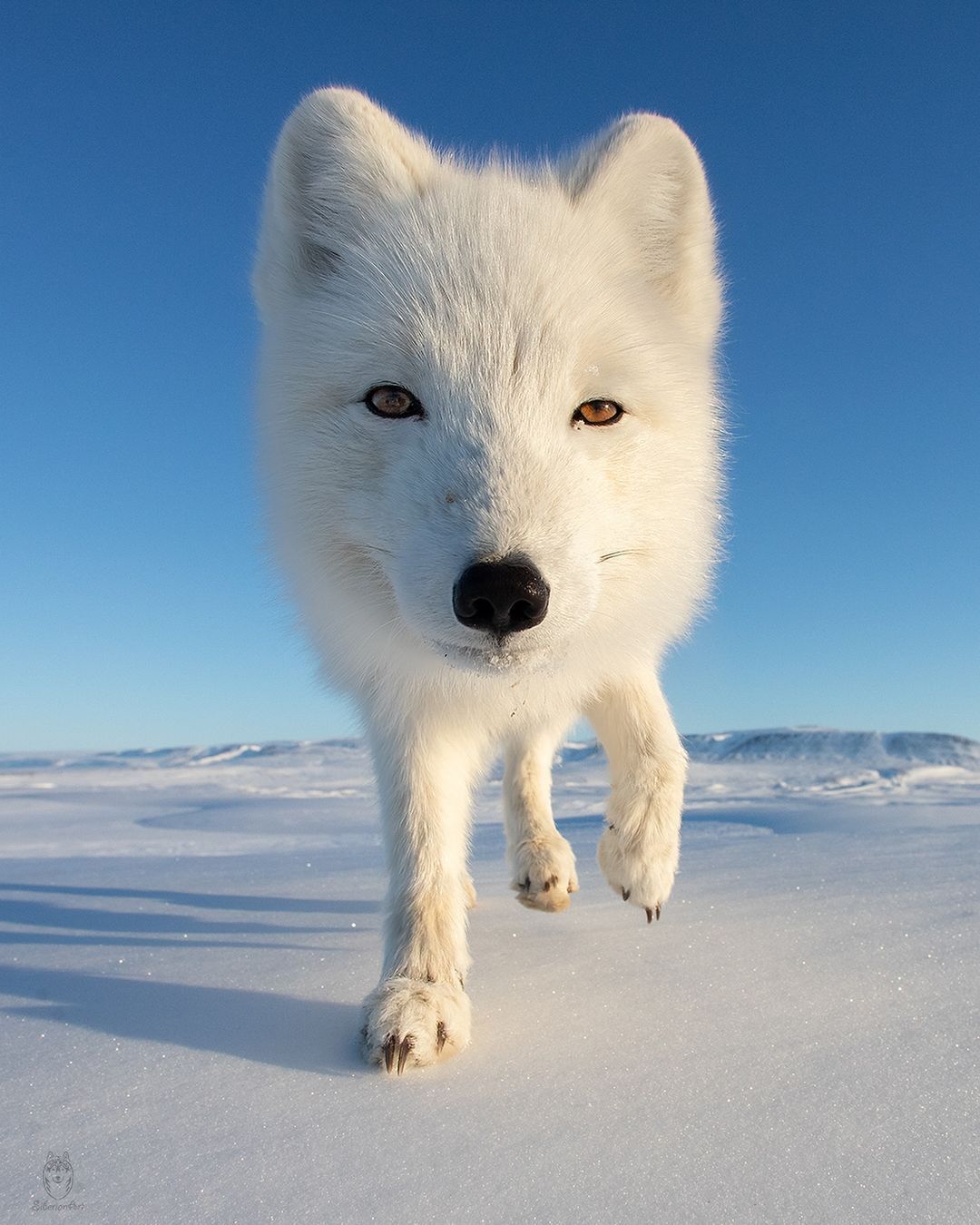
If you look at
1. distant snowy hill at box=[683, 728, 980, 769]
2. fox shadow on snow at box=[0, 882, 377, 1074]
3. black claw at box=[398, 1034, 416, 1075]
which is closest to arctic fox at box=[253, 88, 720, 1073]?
black claw at box=[398, 1034, 416, 1075]

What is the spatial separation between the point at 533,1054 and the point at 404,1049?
0.24 meters

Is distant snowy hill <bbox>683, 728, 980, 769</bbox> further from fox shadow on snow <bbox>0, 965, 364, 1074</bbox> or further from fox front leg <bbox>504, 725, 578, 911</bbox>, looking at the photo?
fox shadow on snow <bbox>0, 965, 364, 1074</bbox>

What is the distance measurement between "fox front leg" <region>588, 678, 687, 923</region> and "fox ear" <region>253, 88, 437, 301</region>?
153 centimetres

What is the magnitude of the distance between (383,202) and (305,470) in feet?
2.60

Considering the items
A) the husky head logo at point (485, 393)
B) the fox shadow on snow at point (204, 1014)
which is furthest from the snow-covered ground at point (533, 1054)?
the husky head logo at point (485, 393)

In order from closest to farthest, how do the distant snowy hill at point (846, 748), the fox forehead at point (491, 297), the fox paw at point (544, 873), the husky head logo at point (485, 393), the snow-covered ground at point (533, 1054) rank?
the snow-covered ground at point (533, 1054) → the husky head logo at point (485, 393) → the fox forehead at point (491, 297) → the fox paw at point (544, 873) → the distant snowy hill at point (846, 748)

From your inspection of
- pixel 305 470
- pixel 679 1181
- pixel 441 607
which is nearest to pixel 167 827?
pixel 305 470

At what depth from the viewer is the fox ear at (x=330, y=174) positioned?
7.68 feet

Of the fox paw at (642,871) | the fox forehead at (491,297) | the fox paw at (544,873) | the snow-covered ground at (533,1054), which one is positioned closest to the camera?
the snow-covered ground at (533,1054)

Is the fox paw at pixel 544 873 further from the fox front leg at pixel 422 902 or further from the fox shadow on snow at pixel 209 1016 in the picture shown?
the fox shadow on snow at pixel 209 1016

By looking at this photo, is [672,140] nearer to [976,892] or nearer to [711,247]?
[711,247]

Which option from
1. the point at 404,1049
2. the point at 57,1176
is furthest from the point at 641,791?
the point at 57,1176

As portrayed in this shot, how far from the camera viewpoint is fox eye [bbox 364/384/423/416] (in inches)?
75.9

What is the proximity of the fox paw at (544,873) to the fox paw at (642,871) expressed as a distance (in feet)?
1.35
